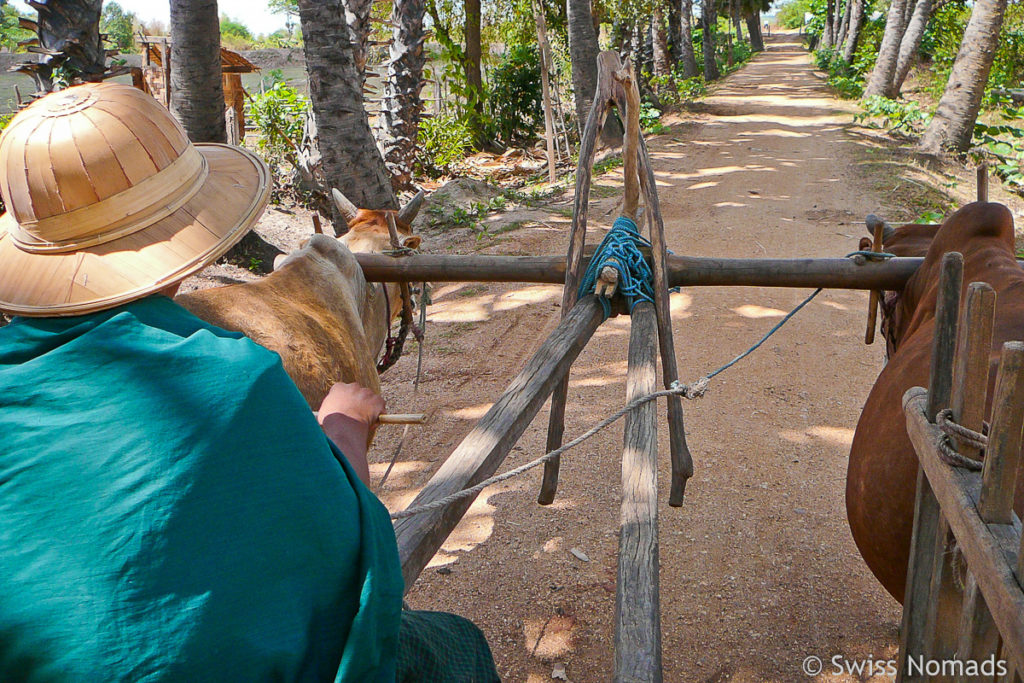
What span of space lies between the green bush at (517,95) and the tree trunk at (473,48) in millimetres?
500

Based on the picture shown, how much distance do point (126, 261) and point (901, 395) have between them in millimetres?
2193

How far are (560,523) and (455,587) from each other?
2.21ft

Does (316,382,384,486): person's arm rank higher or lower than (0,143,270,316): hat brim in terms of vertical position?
lower

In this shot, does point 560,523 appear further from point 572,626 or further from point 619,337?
point 619,337

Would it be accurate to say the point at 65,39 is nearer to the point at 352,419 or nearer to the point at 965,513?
the point at 352,419

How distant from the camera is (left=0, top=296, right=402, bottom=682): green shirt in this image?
1145 millimetres

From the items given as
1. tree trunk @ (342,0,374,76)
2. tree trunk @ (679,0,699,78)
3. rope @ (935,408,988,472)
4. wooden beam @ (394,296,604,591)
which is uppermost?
tree trunk @ (679,0,699,78)

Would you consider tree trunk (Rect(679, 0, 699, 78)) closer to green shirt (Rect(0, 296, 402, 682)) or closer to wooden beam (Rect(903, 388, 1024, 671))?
wooden beam (Rect(903, 388, 1024, 671))

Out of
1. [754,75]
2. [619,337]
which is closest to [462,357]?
[619,337]

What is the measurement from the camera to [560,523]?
12.9 ft

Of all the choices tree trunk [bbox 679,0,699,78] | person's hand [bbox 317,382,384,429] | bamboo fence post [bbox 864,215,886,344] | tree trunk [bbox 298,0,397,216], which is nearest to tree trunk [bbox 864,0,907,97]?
tree trunk [bbox 679,0,699,78]

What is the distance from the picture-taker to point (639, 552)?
1.80 metres

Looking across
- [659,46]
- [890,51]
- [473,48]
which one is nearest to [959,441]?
[473,48]

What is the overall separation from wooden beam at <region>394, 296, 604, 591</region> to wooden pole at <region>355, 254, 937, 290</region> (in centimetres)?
64
